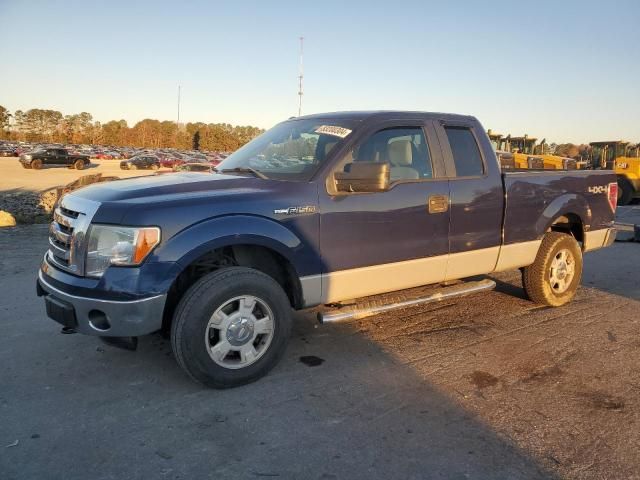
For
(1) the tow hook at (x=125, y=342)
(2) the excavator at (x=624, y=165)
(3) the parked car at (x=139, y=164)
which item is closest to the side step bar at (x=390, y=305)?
(1) the tow hook at (x=125, y=342)

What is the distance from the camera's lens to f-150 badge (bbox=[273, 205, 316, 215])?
3699 mm

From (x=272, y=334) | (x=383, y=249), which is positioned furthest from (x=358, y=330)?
(x=272, y=334)

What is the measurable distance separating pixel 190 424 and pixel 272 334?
0.86 meters

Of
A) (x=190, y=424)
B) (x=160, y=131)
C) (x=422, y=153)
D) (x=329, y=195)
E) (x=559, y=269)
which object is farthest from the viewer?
(x=160, y=131)

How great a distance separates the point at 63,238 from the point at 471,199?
10.8ft

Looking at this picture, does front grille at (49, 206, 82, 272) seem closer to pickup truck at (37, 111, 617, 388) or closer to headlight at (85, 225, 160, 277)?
pickup truck at (37, 111, 617, 388)

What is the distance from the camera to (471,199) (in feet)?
15.5

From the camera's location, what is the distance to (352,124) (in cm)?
433

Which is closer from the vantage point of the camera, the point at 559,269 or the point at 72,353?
the point at 72,353

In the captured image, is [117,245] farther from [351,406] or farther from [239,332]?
[351,406]

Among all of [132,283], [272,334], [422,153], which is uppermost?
[422,153]

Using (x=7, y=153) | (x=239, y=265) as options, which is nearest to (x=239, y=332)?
(x=239, y=265)

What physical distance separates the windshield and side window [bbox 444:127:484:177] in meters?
1.09

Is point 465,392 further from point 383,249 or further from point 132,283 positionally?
point 132,283
